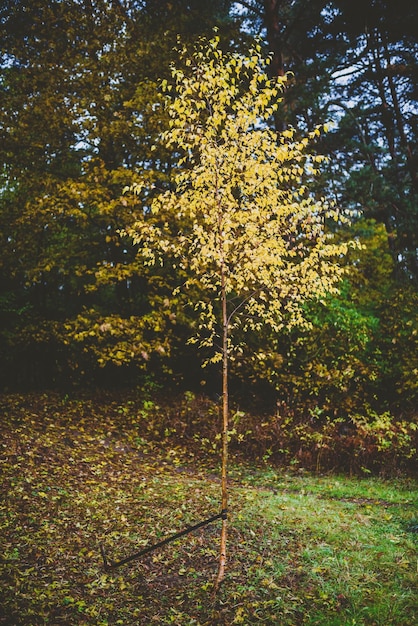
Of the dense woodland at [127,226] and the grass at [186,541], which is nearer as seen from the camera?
the grass at [186,541]

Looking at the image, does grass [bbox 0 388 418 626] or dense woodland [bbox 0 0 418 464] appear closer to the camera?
grass [bbox 0 388 418 626]

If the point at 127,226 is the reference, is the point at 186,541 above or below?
below

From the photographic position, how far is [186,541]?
246 inches

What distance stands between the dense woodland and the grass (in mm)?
2547

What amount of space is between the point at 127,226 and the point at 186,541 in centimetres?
634

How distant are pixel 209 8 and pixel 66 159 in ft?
17.9

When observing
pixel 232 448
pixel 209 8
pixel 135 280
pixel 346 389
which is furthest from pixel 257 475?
pixel 209 8

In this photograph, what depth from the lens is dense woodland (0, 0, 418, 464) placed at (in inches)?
427

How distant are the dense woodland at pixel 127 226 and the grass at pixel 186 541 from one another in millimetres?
2547

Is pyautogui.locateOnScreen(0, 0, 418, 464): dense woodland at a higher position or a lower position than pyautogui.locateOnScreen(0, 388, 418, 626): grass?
higher

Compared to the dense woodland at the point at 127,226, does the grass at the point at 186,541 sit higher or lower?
lower

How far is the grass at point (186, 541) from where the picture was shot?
4832mm

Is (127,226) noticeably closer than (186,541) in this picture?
No

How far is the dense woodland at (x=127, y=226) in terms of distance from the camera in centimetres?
1084
